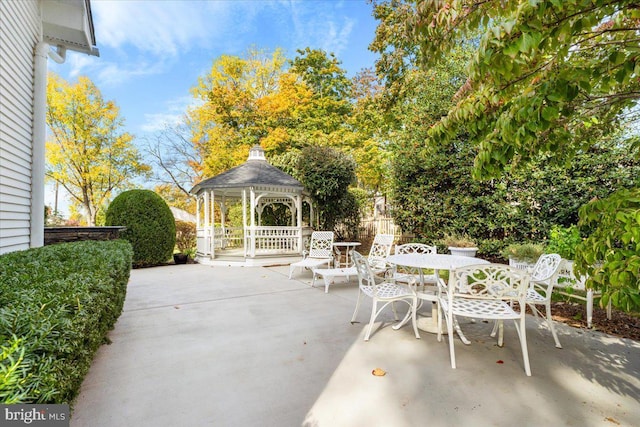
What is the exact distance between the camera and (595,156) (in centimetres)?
570

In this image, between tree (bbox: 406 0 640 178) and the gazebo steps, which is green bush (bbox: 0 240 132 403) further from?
the gazebo steps

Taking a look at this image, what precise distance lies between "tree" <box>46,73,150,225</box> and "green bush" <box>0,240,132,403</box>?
54.7ft

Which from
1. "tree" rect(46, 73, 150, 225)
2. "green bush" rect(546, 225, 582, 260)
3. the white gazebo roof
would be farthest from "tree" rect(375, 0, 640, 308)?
"tree" rect(46, 73, 150, 225)

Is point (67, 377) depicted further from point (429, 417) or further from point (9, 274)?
point (429, 417)

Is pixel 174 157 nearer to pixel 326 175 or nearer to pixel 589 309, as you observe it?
pixel 326 175

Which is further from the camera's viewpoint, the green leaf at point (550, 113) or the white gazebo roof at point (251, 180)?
the white gazebo roof at point (251, 180)

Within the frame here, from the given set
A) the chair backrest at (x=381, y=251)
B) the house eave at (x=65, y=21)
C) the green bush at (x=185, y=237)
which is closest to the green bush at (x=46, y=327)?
the chair backrest at (x=381, y=251)

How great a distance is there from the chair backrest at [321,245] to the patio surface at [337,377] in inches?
138

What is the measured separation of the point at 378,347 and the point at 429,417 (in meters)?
1.13

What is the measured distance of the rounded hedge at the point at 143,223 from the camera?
875cm

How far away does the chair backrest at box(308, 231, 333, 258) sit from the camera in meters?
7.79

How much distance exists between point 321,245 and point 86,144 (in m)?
15.1

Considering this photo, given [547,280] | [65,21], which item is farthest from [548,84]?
[65,21]

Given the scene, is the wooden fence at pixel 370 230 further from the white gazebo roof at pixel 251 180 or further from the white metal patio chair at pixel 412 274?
the white metal patio chair at pixel 412 274
